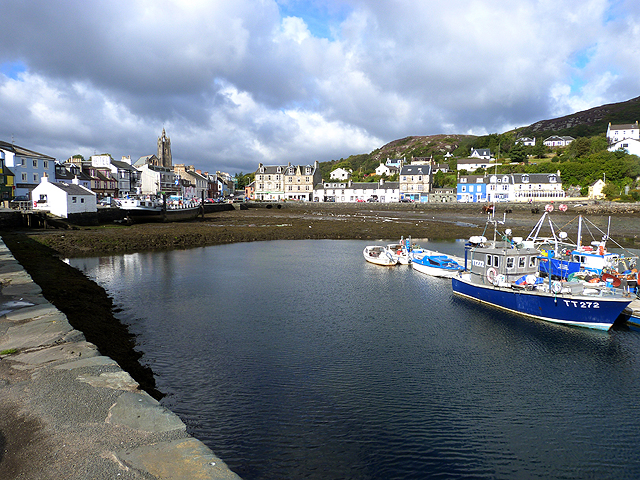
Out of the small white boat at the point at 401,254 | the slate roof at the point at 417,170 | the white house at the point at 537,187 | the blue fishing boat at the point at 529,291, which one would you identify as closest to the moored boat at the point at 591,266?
the blue fishing boat at the point at 529,291

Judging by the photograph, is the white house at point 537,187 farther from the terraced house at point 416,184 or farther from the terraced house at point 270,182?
the terraced house at point 270,182

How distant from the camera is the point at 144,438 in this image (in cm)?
730

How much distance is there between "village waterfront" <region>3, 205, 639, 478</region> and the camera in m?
11.0

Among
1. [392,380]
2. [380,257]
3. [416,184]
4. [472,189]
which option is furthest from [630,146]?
[392,380]

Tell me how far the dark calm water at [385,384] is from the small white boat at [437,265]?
287 inches

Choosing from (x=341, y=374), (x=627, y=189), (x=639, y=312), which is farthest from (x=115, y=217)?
(x=627, y=189)

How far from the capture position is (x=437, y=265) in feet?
116

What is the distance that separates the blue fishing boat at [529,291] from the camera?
20766 millimetres

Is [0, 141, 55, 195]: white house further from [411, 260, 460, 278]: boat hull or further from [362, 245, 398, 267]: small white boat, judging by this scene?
[411, 260, 460, 278]: boat hull

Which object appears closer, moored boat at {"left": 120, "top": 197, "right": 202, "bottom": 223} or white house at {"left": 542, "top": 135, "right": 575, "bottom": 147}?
moored boat at {"left": 120, "top": 197, "right": 202, "bottom": 223}

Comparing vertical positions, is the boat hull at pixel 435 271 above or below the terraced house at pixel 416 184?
below

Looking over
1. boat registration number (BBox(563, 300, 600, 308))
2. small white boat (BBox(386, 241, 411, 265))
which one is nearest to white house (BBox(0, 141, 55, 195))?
small white boat (BBox(386, 241, 411, 265))

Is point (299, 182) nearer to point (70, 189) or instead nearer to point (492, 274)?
point (70, 189)

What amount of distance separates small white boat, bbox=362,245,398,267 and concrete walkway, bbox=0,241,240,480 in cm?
3015
